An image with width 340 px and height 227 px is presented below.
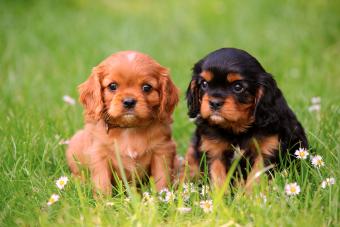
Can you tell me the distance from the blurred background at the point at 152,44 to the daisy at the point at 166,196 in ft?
5.44

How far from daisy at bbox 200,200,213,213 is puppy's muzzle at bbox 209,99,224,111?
0.77 metres

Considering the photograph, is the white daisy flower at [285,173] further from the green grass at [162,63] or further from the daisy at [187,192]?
the daisy at [187,192]

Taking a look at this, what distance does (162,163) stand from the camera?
508 centimetres

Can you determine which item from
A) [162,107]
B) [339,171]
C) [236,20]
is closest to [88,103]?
[162,107]

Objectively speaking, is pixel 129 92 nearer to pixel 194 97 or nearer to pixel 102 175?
pixel 194 97

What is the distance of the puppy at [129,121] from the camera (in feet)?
15.9

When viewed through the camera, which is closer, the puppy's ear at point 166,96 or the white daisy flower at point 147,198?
the white daisy flower at point 147,198

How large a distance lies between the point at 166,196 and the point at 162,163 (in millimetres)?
589

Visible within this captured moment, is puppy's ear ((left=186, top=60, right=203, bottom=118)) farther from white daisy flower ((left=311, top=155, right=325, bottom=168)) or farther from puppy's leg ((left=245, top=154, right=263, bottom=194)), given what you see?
white daisy flower ((left=311, top=155, right=325, bottom=168))

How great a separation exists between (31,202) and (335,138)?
2779 millimetres

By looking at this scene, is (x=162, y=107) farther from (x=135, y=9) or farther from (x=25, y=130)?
(x=135, y=9)

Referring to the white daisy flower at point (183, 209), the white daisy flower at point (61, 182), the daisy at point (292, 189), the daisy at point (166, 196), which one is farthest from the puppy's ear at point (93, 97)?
the daisy at point (292, 189)

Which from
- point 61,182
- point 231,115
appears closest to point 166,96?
point 231,115

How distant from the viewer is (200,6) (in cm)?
1246
